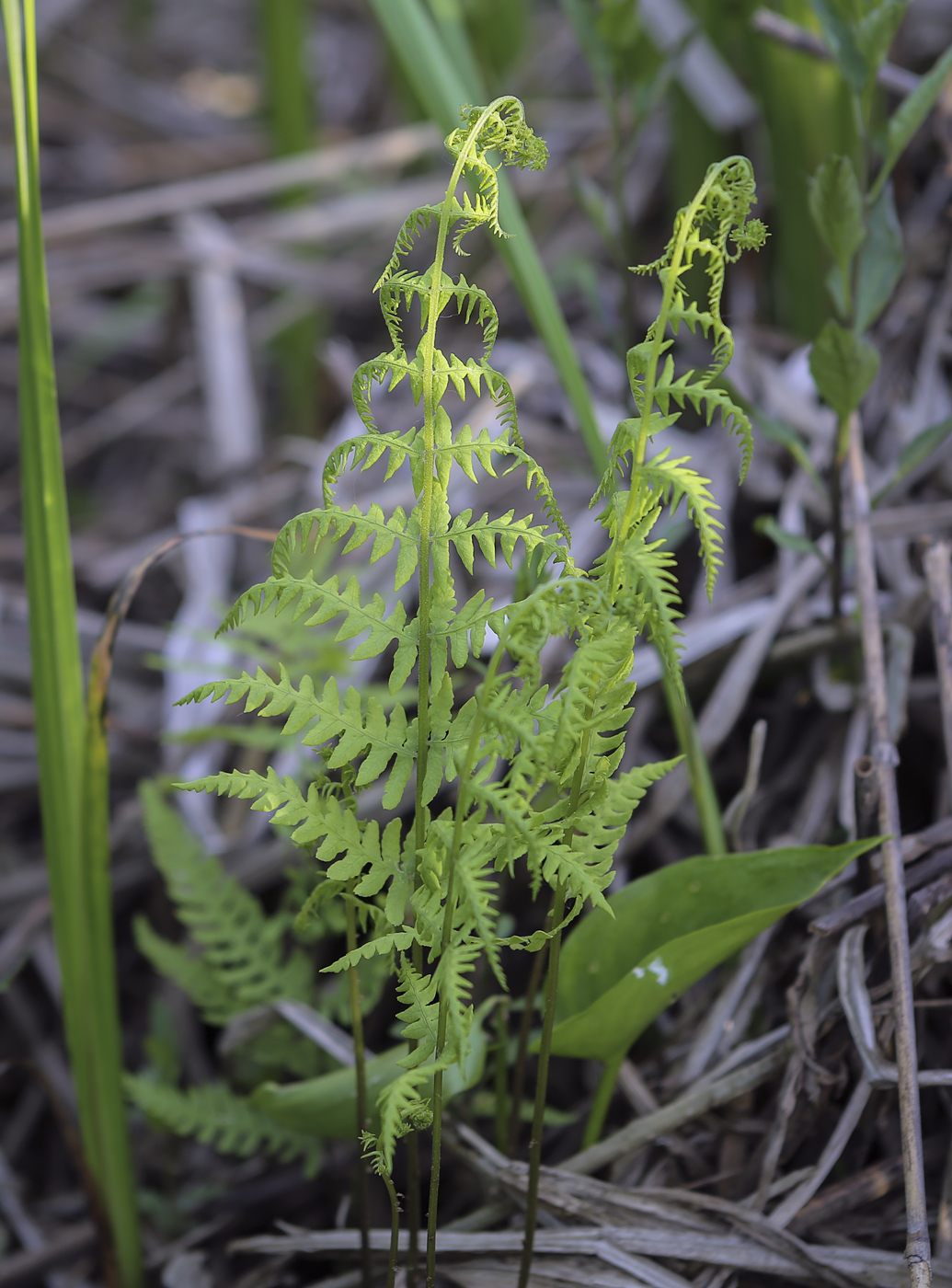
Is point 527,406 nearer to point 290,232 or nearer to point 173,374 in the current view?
point 290,232

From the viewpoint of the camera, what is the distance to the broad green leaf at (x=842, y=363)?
0.78 metres

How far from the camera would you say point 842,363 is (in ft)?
2.61

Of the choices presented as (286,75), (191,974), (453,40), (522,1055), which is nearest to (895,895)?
(522,1055)

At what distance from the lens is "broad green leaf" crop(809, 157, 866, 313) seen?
777 mm

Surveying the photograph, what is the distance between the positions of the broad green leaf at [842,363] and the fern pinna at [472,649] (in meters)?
0.28

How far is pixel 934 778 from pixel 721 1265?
0.45 m

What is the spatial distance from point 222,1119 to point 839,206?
2.89 feet

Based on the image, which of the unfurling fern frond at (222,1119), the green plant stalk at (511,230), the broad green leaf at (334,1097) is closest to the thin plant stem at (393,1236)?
the broad green leaf at (334,1097)

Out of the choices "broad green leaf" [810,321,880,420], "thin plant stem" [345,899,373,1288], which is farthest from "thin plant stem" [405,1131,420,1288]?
"broad green leaf" [810,321,880,420]

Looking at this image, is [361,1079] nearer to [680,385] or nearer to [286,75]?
[680,385]

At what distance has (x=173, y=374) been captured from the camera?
79.7 inches

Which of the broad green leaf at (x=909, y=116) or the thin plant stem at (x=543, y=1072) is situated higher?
the broad green leaf at (x=909, y=116)

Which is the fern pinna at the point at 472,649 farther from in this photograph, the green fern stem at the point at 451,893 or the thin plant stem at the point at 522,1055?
the thin plant stem at the point at 522,1055

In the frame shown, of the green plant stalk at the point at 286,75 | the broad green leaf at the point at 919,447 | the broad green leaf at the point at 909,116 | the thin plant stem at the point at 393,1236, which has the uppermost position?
the green plant stalk at the point at 286,75
